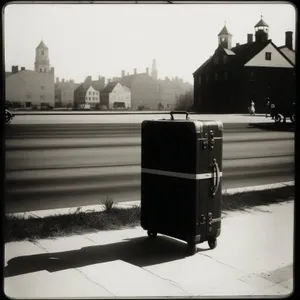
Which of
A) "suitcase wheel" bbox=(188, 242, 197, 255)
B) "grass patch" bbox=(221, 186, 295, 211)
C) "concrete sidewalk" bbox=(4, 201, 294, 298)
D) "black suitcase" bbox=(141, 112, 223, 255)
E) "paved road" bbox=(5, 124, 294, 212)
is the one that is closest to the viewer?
"concrete sidewalk" bbox=(4, 201, 294, 298)

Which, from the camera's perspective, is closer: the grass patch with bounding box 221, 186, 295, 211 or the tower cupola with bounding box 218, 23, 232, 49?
the tower cupola with bounding box 218, 23, 232, 49

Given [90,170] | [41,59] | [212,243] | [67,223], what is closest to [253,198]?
[212,243]

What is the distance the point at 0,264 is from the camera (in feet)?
11.3

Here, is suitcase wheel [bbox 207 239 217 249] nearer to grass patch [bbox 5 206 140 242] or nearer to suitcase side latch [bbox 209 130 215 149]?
suitcase side latch [bbox 209 130 215 149]

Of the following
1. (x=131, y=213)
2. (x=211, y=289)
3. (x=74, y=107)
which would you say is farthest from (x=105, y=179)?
(x=211, y=289)

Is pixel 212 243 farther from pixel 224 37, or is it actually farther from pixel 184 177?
pixel 224 37

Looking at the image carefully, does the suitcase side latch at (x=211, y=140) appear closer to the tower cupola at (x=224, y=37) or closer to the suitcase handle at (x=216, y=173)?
the suitcase handle at (x=216, y=173)

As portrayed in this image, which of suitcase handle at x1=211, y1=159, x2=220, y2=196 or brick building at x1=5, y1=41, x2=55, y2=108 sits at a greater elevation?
brick building at x1=5, y1=41, x2=55, y2=108

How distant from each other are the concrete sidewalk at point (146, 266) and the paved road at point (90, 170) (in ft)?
5.79

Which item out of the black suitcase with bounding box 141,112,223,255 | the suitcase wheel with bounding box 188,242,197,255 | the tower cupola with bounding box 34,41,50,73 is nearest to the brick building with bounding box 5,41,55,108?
the tower cupola with bounding box 34,41,50,73

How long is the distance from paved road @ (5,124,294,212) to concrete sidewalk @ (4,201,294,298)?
1765 mm

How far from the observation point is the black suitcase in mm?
4516

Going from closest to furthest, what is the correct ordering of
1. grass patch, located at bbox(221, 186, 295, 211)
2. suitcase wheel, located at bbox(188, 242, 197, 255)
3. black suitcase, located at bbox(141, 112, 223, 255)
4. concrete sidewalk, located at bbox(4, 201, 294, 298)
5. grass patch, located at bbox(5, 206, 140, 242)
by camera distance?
concrete sidewalk, located at bbox(4, 201, 294, 298) → black suitcase, located at bbox(141, 112, 223, 255) → suitcase wheel, located at bbox(188, 242, 197, 255) → grass patch, located at bbox(5, 206, 140, 242) → grass patch, located at bbox(221, 186, 295, 211)

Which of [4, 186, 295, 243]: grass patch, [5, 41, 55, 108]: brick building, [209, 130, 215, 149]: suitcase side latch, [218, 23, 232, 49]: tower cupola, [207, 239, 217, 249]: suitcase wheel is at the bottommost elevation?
[207, 239, 217, 249]: suitcase wheel
